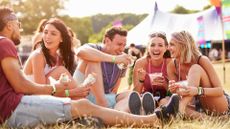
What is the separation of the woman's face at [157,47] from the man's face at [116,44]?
36 centimetres

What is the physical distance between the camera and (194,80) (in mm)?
5094

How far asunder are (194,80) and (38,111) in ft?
6.11

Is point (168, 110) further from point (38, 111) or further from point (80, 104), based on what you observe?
point (38, 111)

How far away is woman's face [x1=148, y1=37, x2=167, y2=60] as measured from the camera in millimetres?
5754

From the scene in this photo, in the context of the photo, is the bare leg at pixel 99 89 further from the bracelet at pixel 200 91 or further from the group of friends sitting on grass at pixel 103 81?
the bracelet at pixel 200 91

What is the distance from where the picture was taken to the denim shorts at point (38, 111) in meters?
4.07

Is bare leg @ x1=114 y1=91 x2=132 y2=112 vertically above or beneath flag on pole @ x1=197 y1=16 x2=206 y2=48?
beneath

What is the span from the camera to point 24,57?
45500 millimetres

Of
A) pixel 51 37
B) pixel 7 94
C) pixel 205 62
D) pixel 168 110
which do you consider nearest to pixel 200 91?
pixel 205 62

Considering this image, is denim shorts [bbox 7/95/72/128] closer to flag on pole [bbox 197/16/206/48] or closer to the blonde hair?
the blonde hair

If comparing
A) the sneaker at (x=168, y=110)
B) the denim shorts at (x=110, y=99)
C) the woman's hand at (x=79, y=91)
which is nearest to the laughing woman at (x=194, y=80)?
the sneaker at (x=168, y=110)

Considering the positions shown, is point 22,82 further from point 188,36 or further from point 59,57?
point 188,36

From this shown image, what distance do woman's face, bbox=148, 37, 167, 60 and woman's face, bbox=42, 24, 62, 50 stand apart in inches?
45.6

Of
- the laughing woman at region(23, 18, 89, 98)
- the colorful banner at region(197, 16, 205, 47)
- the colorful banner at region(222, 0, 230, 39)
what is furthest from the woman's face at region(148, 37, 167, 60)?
the colorful banner at region(197, 16, 205, 47)
